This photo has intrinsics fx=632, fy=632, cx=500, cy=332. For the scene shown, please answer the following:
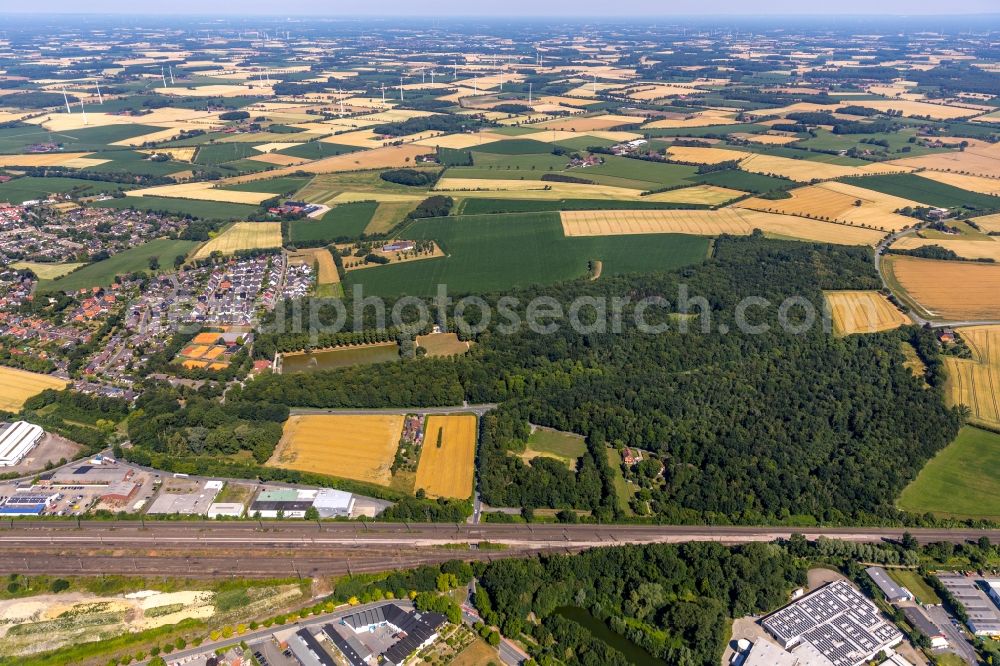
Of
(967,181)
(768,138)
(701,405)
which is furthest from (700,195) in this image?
(701,405)

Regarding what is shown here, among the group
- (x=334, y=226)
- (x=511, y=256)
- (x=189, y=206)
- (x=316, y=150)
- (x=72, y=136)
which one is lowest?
(x=511, y=256)

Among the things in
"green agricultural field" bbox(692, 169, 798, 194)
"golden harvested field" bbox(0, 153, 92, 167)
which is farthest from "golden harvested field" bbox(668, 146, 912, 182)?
"golden harvested field" bbox(0, 153, 92, 167)

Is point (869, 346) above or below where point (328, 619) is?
above

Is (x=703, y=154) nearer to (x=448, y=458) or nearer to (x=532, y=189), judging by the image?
(x=532, y=189)

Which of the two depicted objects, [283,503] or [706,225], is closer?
[283,503]

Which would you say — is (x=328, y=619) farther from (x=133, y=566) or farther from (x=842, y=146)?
(x=842, y=146)

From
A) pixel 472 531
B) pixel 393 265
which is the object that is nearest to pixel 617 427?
pixel 472 531
